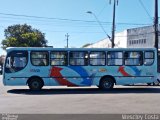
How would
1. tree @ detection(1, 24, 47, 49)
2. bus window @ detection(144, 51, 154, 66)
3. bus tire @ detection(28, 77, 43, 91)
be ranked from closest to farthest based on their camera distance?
bus tire @ detection(28, 77, 43, 91)
bus window @ detection(144, 51, 154, 66)
tree @ detection(1, 24, 47, 49)

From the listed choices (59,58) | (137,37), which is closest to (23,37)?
(137,37)

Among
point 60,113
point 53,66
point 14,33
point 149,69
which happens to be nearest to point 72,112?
point 60,113

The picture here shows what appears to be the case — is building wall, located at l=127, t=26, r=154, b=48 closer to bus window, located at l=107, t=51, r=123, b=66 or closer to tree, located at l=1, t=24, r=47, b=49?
bus window, located at l=107, t=51, r=123, b=66

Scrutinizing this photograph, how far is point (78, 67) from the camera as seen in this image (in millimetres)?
22328

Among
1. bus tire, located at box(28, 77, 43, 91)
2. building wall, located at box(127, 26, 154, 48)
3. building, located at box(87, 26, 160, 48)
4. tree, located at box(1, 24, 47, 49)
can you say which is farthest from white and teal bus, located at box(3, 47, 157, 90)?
tree, located at box(1, 24, 47, 49)

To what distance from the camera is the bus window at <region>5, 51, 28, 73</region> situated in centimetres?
2159

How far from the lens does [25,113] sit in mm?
12344

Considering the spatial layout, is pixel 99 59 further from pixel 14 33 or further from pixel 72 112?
pixel 14 33

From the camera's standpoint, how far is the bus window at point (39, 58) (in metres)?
21.9

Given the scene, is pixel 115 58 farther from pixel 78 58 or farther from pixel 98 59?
pixel 78 58

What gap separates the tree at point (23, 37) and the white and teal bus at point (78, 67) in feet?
196

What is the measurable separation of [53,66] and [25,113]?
985 centimetres

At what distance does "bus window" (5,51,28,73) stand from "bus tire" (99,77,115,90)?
15.6ft

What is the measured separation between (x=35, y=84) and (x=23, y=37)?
207ft
